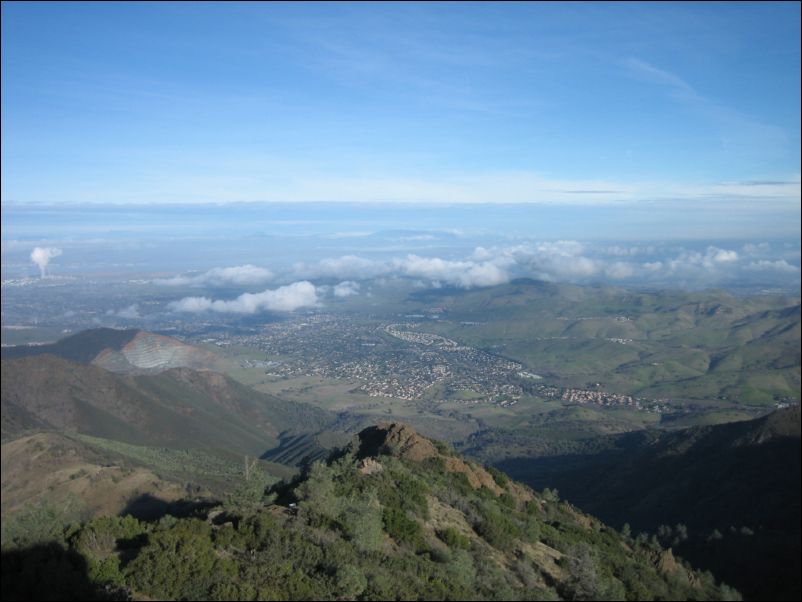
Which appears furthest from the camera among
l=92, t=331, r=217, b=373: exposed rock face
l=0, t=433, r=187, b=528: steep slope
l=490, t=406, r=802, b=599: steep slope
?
l=92, t=331, r=217, b=373: exposed rock face

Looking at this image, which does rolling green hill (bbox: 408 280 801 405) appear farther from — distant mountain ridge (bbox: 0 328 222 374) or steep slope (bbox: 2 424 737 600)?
distant mountain ridge (bbox: 0 328 222 374)

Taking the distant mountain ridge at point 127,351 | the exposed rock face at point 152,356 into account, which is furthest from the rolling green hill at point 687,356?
the distant mountain ridge at point 127,351

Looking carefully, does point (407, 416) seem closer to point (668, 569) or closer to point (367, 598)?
point (668, 569)

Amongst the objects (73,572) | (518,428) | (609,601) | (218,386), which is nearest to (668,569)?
(609,601)

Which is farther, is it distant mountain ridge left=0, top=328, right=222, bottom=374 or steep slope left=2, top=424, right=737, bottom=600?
distant mountain ridge left=0, top=328, right=222, bottom=374

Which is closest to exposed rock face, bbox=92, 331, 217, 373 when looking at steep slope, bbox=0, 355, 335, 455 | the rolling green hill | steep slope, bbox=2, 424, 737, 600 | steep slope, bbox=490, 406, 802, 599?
steep slope, bbox=0, 355, 335, 455

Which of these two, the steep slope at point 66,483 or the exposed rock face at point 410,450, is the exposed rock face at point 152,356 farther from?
Result: the exposed rock face at point 410,450
